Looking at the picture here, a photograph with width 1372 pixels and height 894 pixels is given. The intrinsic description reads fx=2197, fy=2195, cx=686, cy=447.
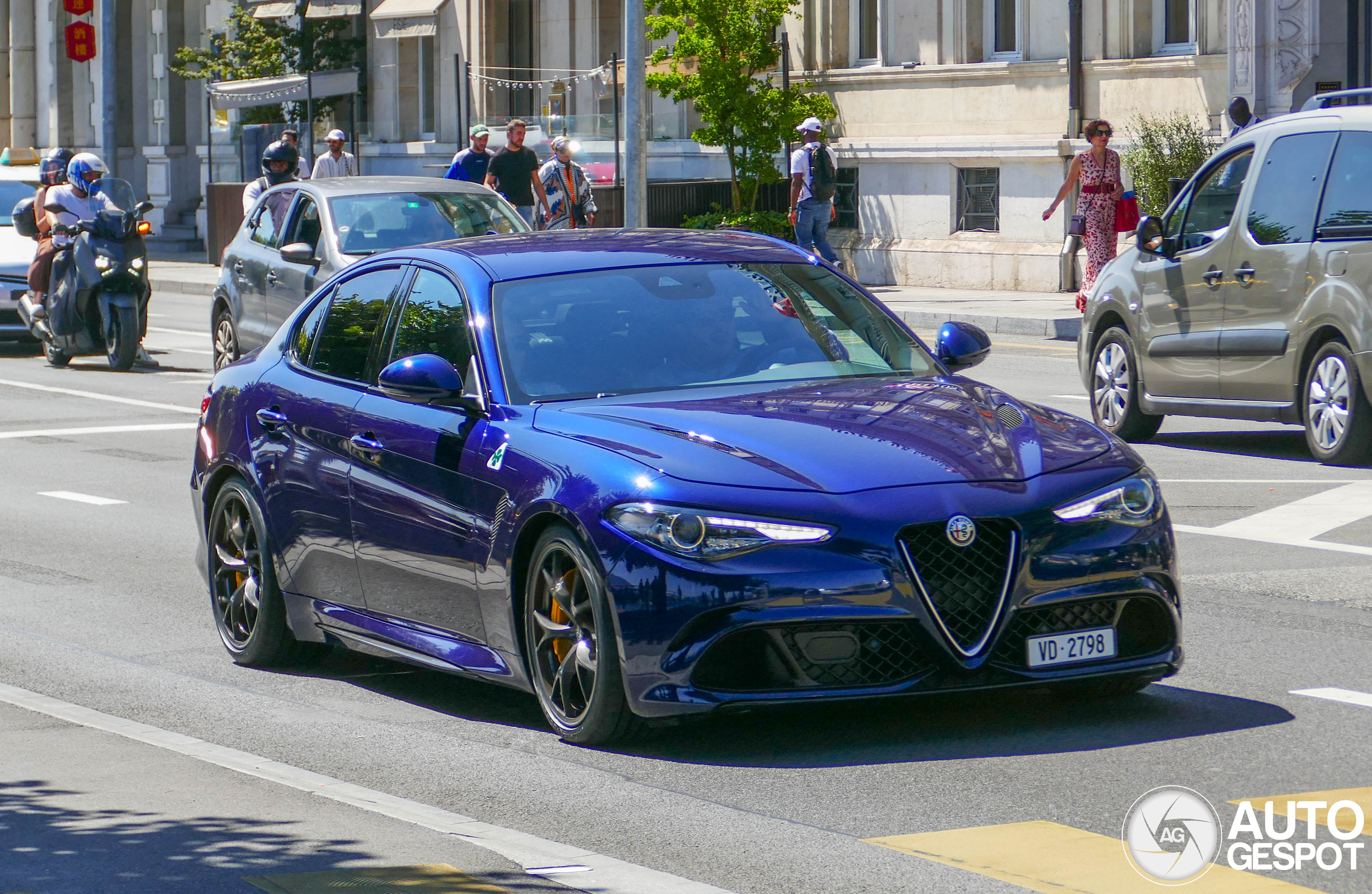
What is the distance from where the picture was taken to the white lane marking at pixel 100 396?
56.5ft

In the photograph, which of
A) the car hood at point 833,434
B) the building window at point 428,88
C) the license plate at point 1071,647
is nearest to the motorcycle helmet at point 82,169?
the car hood at point 833,434

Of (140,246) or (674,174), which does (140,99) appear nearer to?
(674,174)

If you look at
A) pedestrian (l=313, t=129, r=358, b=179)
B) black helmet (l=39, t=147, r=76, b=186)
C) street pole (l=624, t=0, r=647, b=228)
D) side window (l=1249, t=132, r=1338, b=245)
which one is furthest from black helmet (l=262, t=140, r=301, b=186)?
side window (l=1249, t=132, r=1338, b=245)

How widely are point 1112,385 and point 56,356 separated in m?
11.3

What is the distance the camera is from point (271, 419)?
781 cm

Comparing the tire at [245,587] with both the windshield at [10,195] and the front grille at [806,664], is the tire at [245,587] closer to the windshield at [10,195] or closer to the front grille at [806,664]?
the front grille at [806,664]

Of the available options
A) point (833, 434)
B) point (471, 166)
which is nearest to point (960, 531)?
point (833, 434)

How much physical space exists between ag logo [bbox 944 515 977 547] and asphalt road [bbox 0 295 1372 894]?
2.01 ft

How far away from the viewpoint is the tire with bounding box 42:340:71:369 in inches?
825

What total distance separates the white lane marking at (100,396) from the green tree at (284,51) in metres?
24.8

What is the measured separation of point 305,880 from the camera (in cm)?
482

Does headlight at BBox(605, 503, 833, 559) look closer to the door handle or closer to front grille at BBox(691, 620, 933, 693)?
front grille at BBox(691, 620, 933, 693)

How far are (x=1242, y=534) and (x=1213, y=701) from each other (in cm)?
344

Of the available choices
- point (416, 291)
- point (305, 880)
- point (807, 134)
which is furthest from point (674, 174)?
point (305, 880)
